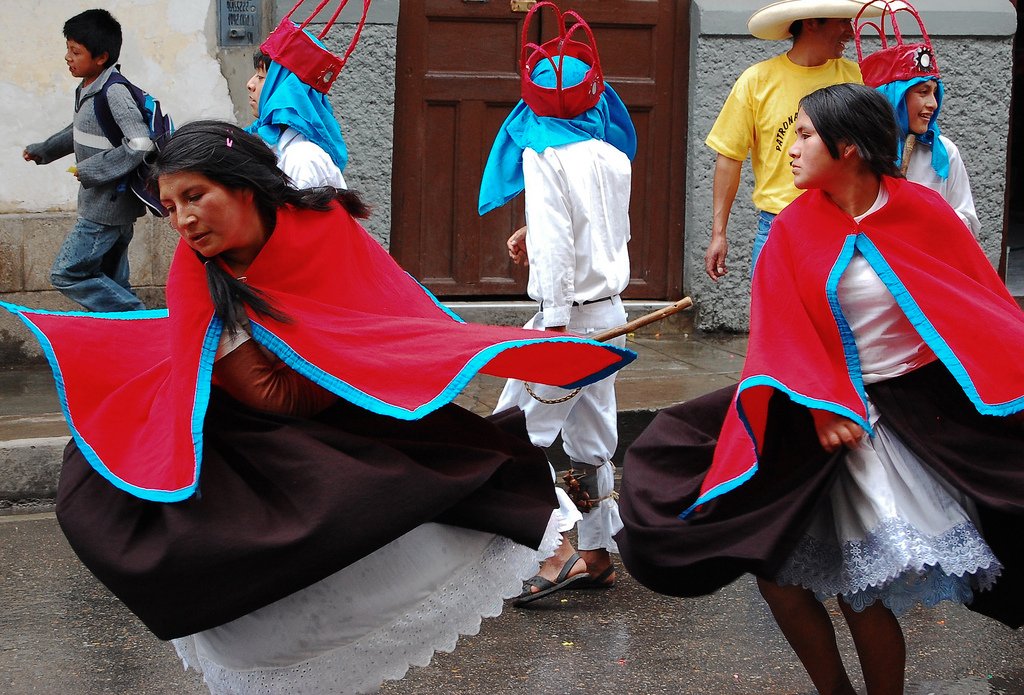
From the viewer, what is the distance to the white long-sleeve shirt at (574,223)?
438 centimetres

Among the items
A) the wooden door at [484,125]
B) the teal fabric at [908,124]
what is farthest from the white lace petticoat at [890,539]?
the wooden door at [484,125]

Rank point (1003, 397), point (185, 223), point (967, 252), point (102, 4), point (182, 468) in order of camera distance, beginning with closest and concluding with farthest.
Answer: point (182, 468)
point (185, 223)
point (1003, 397)
point (967, 252)
point (102, 4)

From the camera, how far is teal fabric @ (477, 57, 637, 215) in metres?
4.48

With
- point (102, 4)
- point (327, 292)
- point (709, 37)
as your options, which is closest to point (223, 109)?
point (102, 4)

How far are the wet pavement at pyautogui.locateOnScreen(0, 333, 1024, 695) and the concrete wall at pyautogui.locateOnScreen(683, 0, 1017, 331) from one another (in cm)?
376

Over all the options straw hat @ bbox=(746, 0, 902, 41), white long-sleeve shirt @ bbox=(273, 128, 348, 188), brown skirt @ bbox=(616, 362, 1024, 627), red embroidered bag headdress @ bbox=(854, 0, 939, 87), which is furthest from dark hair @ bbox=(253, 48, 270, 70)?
brown skirt @ bbox=(616, 362, 1024, 627)

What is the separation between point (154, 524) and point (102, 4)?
5.59m

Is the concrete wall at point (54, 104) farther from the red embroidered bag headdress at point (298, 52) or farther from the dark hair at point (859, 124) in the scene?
the dark hair at point (859, 124)

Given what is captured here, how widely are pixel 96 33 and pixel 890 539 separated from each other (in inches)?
188

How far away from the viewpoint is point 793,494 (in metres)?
3.04

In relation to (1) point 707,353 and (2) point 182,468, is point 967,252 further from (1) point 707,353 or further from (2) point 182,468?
(1) point 707,353

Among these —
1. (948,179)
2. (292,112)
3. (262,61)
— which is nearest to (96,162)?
(262,61)

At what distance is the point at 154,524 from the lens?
2.50 m

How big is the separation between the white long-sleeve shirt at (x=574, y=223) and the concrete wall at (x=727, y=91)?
144 inches
